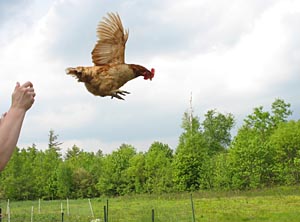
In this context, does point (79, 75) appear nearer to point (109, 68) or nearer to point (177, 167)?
point (109, 68)

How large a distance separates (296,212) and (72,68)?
2464 centimetres

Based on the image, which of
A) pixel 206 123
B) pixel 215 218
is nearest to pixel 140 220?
pixel 215 218

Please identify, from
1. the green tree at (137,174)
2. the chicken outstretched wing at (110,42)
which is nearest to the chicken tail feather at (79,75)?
the chicken outstretched wing at (110,42)

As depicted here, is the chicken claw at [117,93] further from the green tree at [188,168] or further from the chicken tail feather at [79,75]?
the green tree at [188,168]

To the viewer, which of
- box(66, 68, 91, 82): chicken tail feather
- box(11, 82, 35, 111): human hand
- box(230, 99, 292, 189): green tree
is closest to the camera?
box(11, 82, 35, 111): human hand

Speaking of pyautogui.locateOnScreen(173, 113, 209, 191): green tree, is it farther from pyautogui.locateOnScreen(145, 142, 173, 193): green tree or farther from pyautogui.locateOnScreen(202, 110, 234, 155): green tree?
pyautogui.locateOnScreen(202, 110, 234, 155): green tree

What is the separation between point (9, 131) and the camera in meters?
2.55

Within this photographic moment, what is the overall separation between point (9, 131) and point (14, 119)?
92 millimetres

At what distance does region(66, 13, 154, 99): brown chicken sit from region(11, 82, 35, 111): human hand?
526 millimetres

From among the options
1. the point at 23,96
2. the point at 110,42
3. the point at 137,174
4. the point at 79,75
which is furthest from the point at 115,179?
the point at 23,96

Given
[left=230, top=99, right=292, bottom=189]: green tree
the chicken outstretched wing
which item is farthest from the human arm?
[left=230, top=99, right=292, bottom=189]: green tree

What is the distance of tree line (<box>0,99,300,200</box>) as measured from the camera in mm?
48719

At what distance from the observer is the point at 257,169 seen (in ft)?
157

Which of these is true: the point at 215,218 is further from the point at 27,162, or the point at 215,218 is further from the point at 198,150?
the point at 27,162
